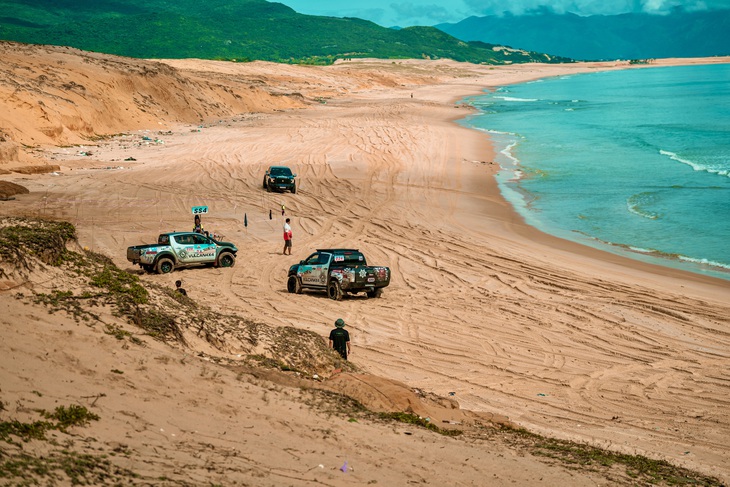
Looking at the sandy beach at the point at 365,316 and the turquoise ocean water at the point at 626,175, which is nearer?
the sandy beach at the point at 365,316

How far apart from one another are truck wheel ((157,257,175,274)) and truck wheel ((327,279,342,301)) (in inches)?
219

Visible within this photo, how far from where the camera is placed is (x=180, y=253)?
82.5ft

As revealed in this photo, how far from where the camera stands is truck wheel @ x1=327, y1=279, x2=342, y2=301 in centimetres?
2253

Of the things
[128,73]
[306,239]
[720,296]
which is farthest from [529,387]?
[128,73]

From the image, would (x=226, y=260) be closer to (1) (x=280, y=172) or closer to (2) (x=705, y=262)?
(1) (x=280, y=172)

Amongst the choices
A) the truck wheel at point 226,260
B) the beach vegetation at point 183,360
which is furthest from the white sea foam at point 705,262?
the beach vegetation at point 183,360

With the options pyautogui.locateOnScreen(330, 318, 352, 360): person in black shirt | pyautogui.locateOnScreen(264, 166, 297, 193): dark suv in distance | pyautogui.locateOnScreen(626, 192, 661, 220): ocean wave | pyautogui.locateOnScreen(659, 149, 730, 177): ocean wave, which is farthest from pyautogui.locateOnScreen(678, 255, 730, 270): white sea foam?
pyautogui.locateOnScreen(659, 149, 730, 177): ocean wave

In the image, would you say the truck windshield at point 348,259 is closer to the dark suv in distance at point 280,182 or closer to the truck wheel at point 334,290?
the truck wheel at point 334,290

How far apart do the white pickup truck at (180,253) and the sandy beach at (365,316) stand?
1.45ft

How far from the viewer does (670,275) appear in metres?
27.0

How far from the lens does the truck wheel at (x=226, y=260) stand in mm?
25906

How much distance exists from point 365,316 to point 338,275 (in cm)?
220

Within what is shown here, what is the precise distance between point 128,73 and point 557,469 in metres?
67.9

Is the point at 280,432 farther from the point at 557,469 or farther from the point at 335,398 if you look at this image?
the point at 557,469
